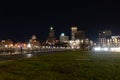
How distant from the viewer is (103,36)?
194 meters

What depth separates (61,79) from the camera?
50.6 ft

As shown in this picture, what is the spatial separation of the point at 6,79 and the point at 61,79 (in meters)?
2.97

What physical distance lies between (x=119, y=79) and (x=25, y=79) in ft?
16.7

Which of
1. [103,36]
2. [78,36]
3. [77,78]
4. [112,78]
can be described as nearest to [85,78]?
[77,78]

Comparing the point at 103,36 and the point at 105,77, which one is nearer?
the point at 105,77

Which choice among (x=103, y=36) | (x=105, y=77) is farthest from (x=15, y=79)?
(x=103, y=36)

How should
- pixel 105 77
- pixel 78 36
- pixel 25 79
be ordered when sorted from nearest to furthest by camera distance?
pixel 25 79
pixel 105 77
pixel 78 36

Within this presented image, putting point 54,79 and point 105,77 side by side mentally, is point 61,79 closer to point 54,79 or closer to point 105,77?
point 54,79

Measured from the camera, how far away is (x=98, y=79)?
15547 millimetres

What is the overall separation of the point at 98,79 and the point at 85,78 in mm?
741

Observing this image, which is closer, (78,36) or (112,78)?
(112,78)

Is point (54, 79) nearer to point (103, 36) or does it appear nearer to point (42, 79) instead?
point (42, 79)

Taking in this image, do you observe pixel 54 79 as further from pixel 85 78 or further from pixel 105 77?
pixel 105 77

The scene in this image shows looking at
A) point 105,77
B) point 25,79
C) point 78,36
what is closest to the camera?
point 25,79
